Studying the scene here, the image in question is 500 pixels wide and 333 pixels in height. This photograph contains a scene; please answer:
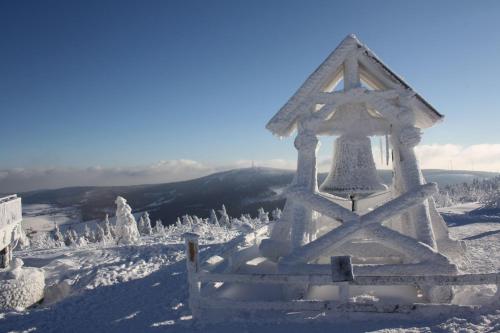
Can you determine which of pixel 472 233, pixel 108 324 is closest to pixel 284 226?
pixel 108 324

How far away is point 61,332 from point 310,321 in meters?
5.85

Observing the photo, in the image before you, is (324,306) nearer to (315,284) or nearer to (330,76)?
(315,284)

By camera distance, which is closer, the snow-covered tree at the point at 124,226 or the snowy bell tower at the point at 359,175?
the snowy bell tower at the point at 359,175

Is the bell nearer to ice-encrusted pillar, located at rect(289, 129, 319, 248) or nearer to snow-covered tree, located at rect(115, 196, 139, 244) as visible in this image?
ice-encrusted pillar, located at rect(289, 129, 319, 248)

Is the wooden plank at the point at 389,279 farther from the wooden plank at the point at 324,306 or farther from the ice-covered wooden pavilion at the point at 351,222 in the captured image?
the wooden plank at the point at 324,306

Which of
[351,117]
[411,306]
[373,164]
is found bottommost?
[411,306]

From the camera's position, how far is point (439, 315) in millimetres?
6336

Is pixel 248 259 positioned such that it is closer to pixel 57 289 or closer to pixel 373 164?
pixel 373 164

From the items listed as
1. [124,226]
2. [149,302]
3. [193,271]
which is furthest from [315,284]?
[124,226]

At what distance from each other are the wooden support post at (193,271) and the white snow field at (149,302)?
360mm

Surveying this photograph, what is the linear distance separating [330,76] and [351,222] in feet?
12.4

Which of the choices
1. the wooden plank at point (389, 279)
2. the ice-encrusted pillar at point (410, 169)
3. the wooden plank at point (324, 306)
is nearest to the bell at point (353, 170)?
the ice-encrusted pillar at point (410, 169)

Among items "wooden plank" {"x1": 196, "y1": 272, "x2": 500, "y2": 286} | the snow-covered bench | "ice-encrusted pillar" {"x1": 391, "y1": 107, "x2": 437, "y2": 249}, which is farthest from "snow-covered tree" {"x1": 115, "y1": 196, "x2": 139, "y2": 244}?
"ice-encrusted pillar" {"x1": 391, "y1": 107, "x2": 437, "y2": 249}

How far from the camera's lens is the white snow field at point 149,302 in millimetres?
6273
